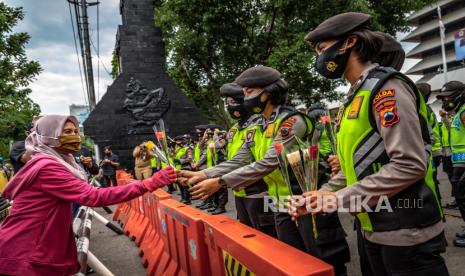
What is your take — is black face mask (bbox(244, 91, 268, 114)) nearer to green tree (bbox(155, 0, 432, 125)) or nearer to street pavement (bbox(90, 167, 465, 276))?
street pavement (bbox(90, 167, 465, 276))

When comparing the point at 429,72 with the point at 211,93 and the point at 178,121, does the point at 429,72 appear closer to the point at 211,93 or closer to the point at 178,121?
the point at 211,93

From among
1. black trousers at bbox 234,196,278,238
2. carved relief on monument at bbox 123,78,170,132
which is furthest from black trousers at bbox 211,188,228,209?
carved relief on monument at bbox 123,78,170,132

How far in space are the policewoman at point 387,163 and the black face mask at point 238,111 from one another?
243cm

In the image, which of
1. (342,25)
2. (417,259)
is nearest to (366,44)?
(342,25)

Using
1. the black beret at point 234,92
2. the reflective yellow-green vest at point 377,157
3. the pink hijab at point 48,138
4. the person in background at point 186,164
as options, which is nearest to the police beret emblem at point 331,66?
the reflective yellow-green vest at point 377,157

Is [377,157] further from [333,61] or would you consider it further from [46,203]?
[46,203]

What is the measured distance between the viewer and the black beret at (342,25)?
6.20 feet

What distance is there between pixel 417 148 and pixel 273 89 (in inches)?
74.7

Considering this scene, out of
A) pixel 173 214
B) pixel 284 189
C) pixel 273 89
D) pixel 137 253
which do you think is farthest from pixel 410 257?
pixel 137 253

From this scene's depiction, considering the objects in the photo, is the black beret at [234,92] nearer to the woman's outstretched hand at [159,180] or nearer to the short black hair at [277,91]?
the short black hair at [277,91]

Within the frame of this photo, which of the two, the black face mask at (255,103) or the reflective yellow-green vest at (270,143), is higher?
the black face mask at (255,103)

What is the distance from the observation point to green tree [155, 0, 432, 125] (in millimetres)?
14891

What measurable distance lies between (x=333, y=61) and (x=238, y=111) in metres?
2.42

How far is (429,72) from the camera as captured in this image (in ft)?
185
